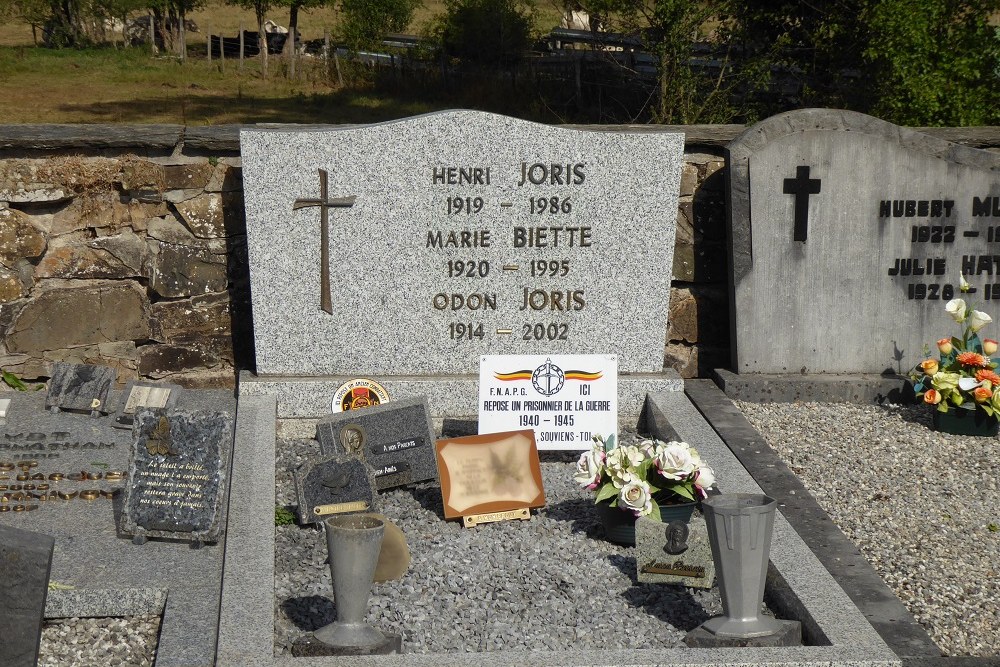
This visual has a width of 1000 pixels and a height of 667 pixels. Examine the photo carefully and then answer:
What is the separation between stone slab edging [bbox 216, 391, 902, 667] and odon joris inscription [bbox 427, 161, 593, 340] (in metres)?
1.60

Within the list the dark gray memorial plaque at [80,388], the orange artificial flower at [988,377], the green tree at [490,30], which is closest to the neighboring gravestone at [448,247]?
the dark gray memorial plaque at [80,388]

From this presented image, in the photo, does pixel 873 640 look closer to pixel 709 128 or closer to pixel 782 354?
pixel 782 354

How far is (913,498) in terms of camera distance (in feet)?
15.6

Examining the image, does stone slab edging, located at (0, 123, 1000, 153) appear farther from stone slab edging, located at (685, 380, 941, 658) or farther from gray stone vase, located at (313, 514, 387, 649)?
gray stone vase, located at (313, 514, 387, 649)

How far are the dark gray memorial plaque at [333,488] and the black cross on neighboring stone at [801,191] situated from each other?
114 inches

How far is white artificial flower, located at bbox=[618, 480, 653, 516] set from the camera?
4.17 m

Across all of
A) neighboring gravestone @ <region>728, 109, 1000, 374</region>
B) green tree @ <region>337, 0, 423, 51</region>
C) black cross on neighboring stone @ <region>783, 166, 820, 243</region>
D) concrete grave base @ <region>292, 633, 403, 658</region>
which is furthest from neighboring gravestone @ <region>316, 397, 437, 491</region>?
green tree @ <region>337, 0, 423, 51</region>

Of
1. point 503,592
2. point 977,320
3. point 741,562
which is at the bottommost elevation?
point 503,592

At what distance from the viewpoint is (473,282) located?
5.85 meters

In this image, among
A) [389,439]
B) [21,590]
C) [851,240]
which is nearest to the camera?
[21,590]

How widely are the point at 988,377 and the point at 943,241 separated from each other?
95 cm

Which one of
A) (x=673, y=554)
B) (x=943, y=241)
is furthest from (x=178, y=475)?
(x=943, y=241)

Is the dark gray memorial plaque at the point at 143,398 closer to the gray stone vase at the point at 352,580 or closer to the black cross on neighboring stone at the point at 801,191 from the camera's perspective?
the gray stone vase at the point at 352,580

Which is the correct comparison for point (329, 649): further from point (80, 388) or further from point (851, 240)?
point (851, 240)
